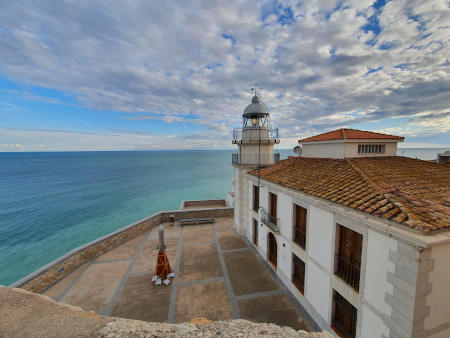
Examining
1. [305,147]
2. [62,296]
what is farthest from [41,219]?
[305,147]

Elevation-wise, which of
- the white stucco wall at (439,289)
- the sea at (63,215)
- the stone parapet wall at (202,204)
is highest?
the white stucco wall at (439,289)

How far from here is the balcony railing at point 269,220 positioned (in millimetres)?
11644

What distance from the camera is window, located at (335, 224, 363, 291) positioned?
6.85 meters

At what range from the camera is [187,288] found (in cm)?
1143

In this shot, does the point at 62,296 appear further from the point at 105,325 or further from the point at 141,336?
the point at 141,336

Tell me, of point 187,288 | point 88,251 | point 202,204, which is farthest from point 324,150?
point 202,204

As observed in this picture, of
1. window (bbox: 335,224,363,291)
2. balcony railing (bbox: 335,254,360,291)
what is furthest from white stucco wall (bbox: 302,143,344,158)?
balcony railing (bbox: 335,254,360,291)

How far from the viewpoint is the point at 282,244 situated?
11.5 meters

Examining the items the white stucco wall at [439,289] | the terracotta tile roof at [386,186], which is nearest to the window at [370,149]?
the terracotta tile roof at [386,186]

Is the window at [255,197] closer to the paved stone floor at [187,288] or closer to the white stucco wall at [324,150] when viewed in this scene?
the paved stone floor at [187,288]

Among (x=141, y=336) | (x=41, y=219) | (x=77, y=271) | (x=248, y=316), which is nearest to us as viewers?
(x=141, y=336)

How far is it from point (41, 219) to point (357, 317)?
4752 cm

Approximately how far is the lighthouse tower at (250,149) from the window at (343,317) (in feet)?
30.1

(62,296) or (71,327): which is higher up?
(71,327)
